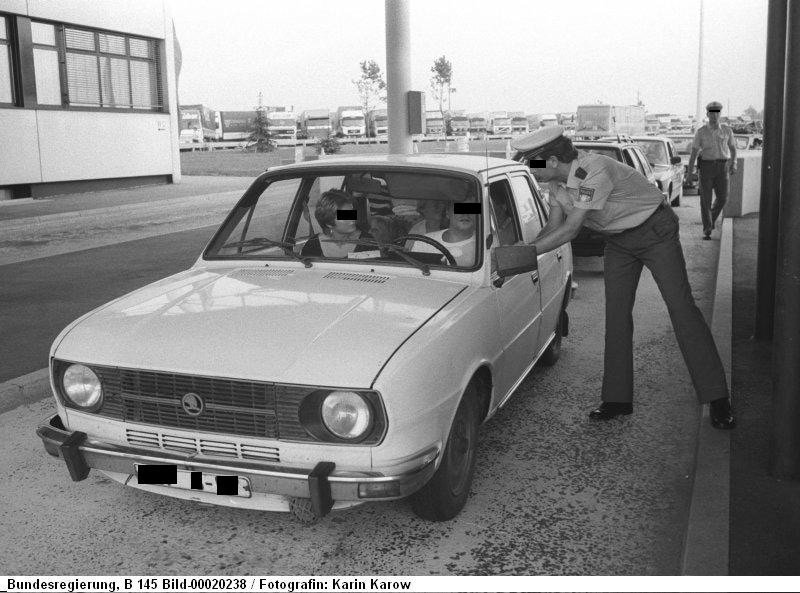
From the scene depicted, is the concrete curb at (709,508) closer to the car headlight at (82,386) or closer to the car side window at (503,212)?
the car side window at (503,212)

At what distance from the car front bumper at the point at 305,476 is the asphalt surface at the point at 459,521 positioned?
38 centimetres

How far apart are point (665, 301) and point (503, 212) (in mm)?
1056

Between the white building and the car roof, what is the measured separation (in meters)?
16.5

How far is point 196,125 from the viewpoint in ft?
197

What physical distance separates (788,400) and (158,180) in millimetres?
23023

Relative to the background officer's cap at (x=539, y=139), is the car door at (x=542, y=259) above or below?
below

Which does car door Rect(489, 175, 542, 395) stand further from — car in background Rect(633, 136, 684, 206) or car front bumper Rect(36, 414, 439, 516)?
car in background Rect(633, 136, 684, 206)

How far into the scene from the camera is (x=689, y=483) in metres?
4.39

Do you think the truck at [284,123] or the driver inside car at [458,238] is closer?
the driver inside car at [458,238]

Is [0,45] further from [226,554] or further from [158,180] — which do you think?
[226,554]

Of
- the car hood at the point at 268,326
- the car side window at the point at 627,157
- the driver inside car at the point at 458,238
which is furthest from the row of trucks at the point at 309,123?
the car hood at the point at 268,326

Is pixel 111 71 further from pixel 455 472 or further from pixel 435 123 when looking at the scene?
pixel 435 123

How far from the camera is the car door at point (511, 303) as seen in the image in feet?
14.7

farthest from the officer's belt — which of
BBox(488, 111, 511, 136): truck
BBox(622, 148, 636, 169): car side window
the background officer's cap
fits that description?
BBox(488, 111, 511, 136): truck
